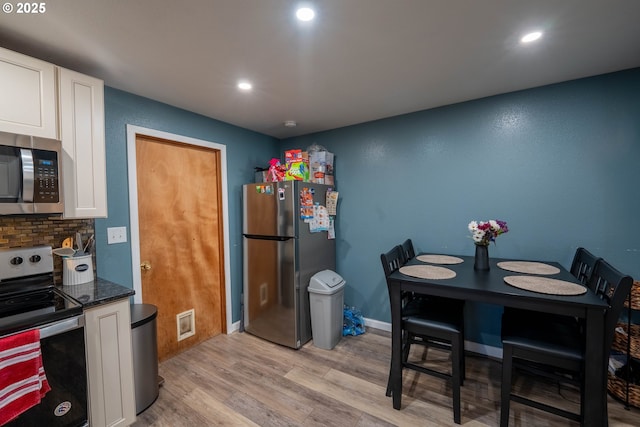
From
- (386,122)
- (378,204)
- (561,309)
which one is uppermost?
(386,122)

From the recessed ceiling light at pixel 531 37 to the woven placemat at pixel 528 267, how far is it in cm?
148

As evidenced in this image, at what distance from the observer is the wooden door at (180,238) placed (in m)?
2.34

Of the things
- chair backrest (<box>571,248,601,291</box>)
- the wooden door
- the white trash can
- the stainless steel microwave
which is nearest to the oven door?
the stainless steel microwave

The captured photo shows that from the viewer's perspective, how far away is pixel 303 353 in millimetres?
2562

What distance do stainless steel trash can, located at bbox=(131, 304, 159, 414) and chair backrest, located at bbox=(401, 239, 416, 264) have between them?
79.3 inches

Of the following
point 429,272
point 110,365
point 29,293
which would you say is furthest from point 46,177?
point 429,272

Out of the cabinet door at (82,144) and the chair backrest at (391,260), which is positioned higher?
the cabinet door at (82,144)

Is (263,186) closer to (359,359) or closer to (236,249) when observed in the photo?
(236,249)

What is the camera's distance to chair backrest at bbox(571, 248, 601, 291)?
5.84 ft

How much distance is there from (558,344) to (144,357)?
2563 millimetres

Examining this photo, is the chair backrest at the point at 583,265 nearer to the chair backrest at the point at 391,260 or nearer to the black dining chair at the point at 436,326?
the black dining chair at the point at 436,326

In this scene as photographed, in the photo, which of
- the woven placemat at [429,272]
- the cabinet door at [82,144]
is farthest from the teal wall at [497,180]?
the cabinet door at [82,144]

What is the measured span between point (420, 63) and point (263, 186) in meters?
1.69

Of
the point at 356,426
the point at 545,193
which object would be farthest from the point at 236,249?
the point at 545,193
